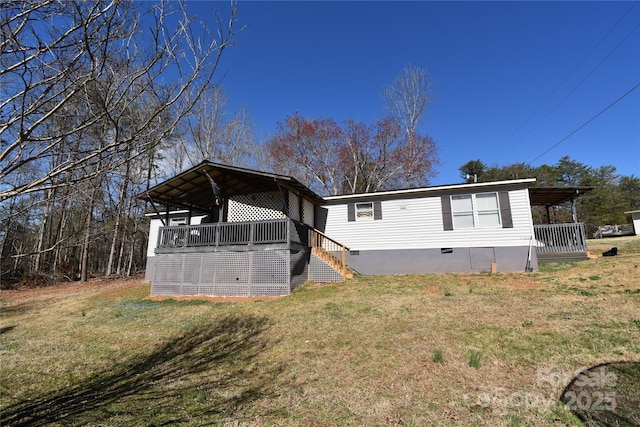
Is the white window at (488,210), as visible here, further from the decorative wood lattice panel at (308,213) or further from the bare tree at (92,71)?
the bare tree at (92,71)

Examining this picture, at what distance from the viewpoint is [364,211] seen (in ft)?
44.2

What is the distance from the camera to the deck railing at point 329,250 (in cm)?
1166

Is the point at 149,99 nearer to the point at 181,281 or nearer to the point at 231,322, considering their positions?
the point at 231,322

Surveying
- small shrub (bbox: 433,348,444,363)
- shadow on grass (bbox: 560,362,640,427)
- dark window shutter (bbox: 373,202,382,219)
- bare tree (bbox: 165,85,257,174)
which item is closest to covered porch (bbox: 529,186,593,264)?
dark window shutter (bbox: 373,202,382,219)

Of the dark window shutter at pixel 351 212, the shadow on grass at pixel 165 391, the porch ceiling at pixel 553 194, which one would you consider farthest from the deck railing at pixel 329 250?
the porch ceiling at pixel 553 194

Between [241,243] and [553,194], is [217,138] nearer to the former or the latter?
[241,243]

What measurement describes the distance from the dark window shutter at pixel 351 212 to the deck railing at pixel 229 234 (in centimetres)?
337

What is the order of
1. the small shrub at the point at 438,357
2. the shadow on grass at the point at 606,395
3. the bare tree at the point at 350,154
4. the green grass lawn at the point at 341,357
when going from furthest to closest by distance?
1. the bare tree at the point at 350,154
2. the small shrub at the point at 438,357
3. the green grass lawn at the point at 341,357
4. the shadow on grass at the point at 606,395

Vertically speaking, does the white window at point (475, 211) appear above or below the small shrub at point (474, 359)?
above

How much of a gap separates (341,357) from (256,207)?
8.78 m

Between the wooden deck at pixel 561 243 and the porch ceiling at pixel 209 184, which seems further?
the wooden deck at pixel 561 243

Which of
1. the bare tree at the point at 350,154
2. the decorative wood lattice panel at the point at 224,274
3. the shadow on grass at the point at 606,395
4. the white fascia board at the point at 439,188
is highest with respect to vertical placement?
the bare tree at the point at 350,154

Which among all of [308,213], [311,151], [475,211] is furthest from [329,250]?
[311,151]

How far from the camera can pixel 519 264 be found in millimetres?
11125
